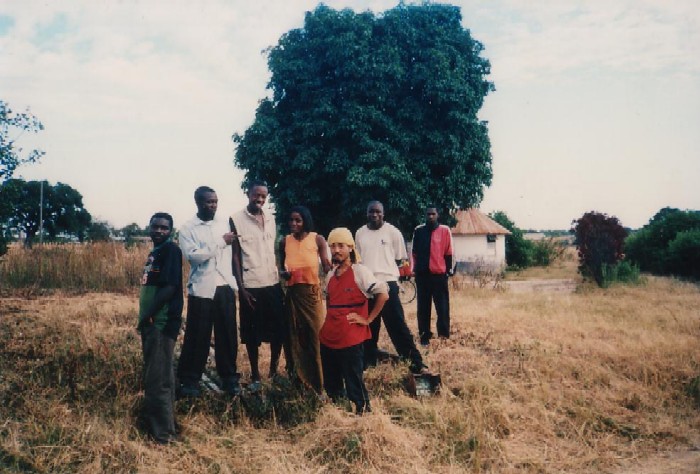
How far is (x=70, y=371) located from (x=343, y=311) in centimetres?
281

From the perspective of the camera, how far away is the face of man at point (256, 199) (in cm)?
476

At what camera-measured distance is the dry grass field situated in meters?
3.60

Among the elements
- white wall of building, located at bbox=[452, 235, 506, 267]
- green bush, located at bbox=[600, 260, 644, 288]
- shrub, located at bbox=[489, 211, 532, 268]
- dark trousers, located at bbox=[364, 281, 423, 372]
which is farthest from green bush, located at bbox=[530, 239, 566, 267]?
dark trousers, located at bbox=[364, 281, 423, 372]

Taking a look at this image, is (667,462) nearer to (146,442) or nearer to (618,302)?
(146,442)

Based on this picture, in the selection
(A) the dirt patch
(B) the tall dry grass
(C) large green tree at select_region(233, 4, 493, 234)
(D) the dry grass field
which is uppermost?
(C) large green tree at select_region(233, 4, 493, 234)

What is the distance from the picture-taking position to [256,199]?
4754mm

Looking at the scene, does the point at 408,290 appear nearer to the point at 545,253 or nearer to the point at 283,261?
the point at 283,261

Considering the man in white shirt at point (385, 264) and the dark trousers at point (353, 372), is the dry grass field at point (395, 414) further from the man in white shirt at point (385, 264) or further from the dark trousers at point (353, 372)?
the man in white shirt at point (385, 264)

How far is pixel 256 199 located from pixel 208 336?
1283 millimetres

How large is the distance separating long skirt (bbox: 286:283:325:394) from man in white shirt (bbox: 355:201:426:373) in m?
0.95

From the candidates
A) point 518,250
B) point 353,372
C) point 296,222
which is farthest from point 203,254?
point 518,250

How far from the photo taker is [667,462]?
3793mm

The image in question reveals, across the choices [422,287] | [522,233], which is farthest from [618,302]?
[522,233]

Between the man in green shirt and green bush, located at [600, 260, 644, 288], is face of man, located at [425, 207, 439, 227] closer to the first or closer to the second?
the man in green shirt
